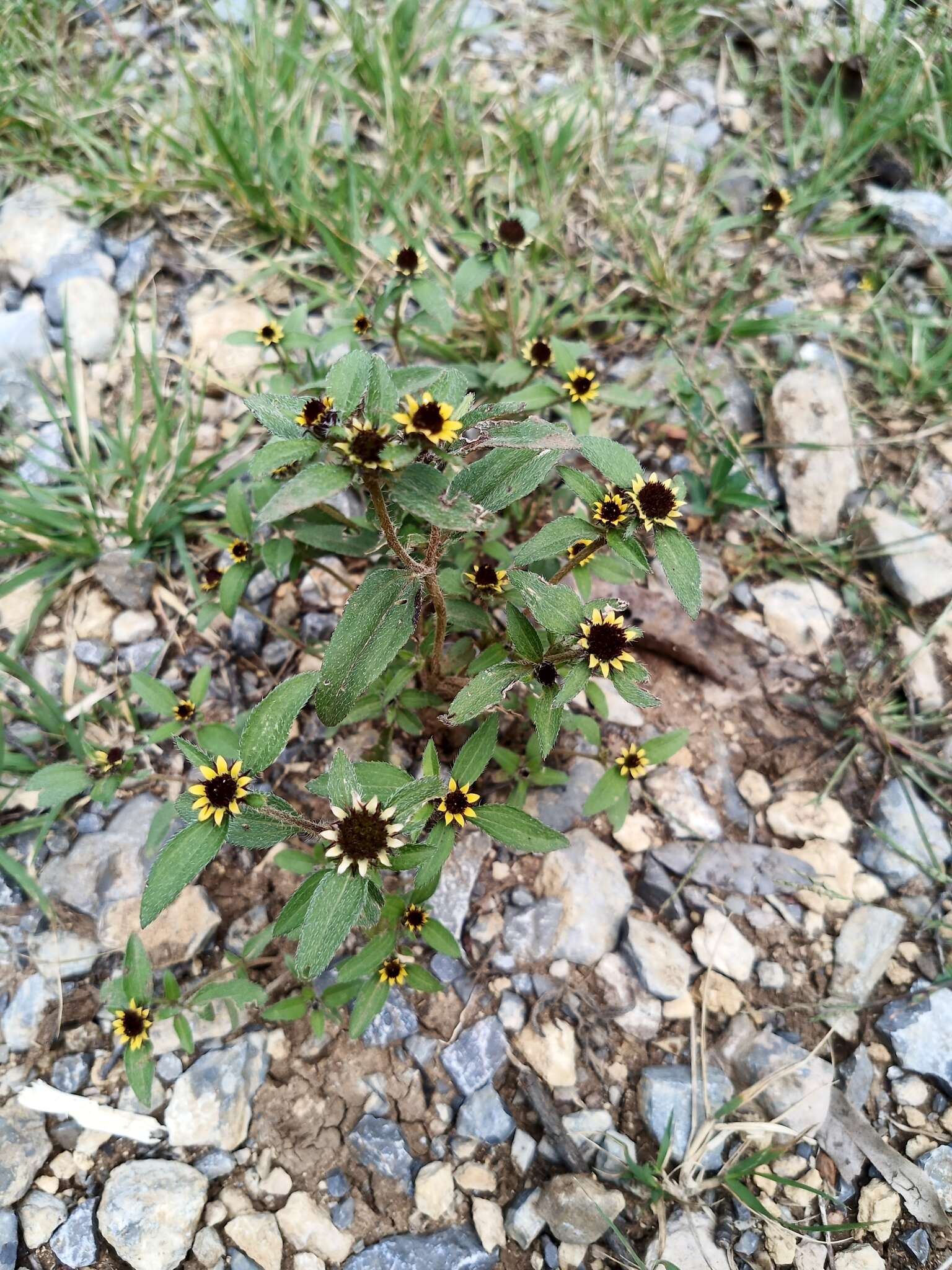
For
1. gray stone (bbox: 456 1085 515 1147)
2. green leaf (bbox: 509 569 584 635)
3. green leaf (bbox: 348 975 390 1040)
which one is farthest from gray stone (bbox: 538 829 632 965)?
green leaf (bbox: 509 569 584 635)

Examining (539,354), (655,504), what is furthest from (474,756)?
(539,354)

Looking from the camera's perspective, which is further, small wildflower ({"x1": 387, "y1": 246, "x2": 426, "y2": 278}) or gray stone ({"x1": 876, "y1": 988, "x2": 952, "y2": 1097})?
small wildflower ({"x1": 387, "y1": 246, "x2": 426, "y2": 278})

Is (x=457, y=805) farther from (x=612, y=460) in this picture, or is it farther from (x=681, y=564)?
(x=612, y=460)

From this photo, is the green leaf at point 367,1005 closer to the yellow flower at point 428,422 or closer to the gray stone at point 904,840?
the yellow flower at point 428,422

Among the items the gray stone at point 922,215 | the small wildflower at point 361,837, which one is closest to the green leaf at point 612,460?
the small wildflower at point 361,837

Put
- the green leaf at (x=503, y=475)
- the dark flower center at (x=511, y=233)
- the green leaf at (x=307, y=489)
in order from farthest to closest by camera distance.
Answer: the dark flower center at (x=511, y=233)
the green leaf at (x=503, y=475)
the green leaf at (x=307, y=489)

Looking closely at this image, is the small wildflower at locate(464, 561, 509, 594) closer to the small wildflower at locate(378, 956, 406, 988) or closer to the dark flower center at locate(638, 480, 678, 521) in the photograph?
the dark flower center at locate(638, 480, 678, 521)

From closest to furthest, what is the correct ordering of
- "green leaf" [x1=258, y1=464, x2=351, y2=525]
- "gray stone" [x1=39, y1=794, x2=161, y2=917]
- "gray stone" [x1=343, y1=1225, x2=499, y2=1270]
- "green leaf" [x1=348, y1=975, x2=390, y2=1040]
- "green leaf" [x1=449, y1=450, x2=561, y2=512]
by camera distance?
"green leaf" [x1=258, y1=464, x2=351, y2=525] → "green leaf" [x1=449, y1=450, x2=561, y2=512] → "gray stone" [x1=343, y1=1225, x2=499, y2=1270] → "green leaf" [x1=348, y1=975, x2=390, y2=1040] → "gray stone" [x1=39, y1=794, x2=161, y2=917]
